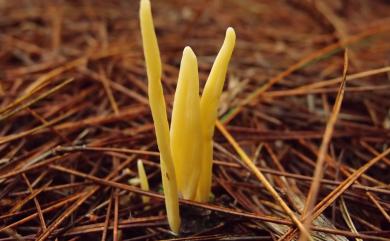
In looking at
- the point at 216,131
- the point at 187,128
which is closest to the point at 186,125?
the point at 187,128

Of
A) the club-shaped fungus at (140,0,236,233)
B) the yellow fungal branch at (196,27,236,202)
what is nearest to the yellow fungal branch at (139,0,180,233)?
the club-shaped fungus at (140,0,236,233)

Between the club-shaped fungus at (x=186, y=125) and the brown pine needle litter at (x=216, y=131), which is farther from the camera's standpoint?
the brown pine needle litter at (x=216, y=131)

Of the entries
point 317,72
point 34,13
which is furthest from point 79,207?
point 34,13

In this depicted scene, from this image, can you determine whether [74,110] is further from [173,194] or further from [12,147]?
[173,194]

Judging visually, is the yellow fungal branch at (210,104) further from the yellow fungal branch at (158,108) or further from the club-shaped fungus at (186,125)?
the yellow fungal branch at (158,108)

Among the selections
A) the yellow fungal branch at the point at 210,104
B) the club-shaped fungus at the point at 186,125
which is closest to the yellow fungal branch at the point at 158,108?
the club-shaped fungus at the point at 186,125

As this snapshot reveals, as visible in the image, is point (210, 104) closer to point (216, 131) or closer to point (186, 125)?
point (186, 125)
